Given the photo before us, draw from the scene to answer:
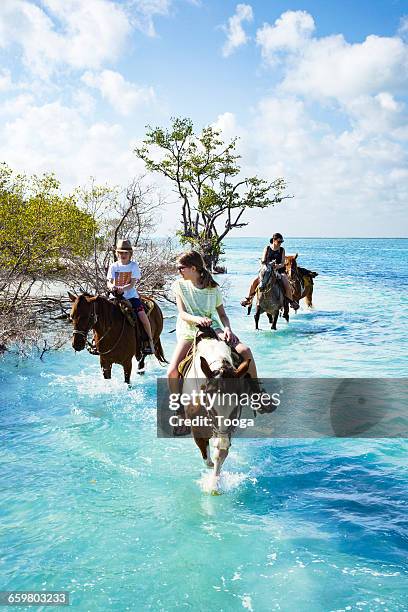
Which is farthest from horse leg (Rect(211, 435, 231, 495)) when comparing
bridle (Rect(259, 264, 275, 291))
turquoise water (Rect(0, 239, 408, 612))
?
bridle (Rect(259, 264, 275, 291))

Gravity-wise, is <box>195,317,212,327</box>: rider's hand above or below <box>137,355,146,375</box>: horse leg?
above

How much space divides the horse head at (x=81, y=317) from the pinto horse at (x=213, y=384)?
3052mm

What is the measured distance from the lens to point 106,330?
356 inches

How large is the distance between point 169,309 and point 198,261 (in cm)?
1594

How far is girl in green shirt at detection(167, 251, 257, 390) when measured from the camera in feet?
18.7

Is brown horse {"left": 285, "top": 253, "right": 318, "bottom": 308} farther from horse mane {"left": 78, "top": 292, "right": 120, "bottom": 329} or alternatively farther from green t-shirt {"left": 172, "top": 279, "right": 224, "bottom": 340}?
green t-shirt {"left": 172, "top": 279, "right": 224, "bottom": 340}

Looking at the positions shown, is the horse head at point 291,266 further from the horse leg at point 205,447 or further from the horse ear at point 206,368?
the horse ear at point 206,368

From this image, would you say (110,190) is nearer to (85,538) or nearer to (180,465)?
(180,465)

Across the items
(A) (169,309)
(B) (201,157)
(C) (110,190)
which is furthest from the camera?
(B) (201,157)

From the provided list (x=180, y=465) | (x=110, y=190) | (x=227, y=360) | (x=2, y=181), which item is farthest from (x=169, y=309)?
(x=227, y=360)

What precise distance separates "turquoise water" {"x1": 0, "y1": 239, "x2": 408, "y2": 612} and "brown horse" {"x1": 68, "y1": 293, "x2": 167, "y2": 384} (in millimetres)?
837

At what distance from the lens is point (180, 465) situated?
22.1 feet

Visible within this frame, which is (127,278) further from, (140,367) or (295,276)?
(295,276)

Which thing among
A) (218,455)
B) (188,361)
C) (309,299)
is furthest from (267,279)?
(218,455)
